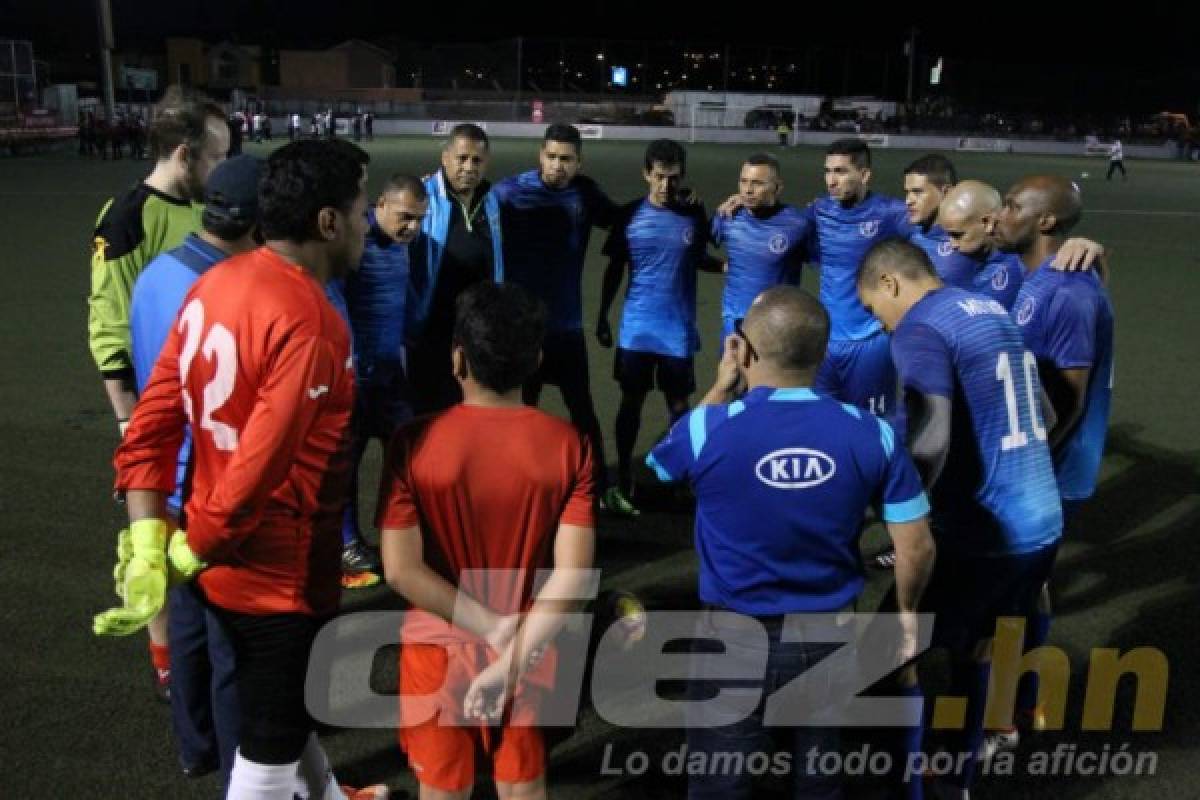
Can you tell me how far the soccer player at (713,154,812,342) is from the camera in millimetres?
6289

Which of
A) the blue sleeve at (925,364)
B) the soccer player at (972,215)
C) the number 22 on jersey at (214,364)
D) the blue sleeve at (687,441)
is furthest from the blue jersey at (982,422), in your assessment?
the number 22 on jersey at (214,364)

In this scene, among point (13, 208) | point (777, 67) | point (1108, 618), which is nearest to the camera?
point (1108, 618)

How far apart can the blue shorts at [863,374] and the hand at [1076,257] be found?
2.07m

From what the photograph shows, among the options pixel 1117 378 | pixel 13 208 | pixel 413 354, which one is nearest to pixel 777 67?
pixel 13 208

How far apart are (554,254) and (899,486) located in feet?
12.2

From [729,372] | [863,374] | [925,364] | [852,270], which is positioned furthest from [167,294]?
[852,270]

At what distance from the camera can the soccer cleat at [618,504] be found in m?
6.28

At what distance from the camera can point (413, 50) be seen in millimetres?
75875

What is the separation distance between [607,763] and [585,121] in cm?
5451

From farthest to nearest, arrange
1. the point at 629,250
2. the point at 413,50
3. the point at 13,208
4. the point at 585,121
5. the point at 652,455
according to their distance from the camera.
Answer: the point at 413,50 < the point at 585,121 < the point at 13,208 < the point at 629,250 < the point at 652,455

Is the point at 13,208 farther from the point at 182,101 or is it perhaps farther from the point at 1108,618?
the point at 1108,618

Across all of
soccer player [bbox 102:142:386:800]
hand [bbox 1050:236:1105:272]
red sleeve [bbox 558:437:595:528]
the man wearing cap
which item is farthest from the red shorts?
hand [bbox 1050:236:1105:272]

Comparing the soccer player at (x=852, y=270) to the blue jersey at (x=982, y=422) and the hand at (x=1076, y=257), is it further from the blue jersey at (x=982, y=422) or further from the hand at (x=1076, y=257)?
the blue jersey at (x=982, y=422)

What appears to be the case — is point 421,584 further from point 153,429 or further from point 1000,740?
point 1000,740
